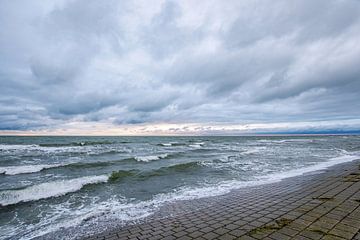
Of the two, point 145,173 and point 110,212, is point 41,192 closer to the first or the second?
point 110,212

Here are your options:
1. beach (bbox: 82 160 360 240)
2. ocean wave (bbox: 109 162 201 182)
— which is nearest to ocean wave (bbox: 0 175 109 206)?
ocean wave (bbox: 109 162 201 182)

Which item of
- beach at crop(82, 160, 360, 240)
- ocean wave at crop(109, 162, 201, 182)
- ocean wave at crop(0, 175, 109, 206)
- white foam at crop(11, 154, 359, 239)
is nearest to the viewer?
beach at crop(82, 160, 360, 240)

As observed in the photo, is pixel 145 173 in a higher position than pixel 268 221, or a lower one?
lower

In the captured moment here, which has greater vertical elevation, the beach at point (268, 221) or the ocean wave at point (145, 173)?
the beach at point (268, 221)

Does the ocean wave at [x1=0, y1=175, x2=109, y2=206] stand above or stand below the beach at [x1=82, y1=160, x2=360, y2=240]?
below

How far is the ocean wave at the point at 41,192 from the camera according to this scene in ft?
28.5

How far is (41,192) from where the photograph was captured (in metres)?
9.77

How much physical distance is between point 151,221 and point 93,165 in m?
14.2

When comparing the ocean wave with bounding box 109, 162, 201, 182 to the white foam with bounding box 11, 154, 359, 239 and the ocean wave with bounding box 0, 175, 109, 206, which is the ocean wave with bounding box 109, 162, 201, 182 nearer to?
the ocean wave with bounding box 0, 175, 109, 206

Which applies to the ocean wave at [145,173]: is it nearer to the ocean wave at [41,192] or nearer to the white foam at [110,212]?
the ocean wave at [41,192]

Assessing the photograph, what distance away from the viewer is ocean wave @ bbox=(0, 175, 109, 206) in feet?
28.5

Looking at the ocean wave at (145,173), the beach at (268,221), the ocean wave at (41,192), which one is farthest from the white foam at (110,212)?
the ocean wave at (145,173)

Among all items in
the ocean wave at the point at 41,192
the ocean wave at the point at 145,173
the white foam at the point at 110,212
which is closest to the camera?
the white foam at the point at 110,212

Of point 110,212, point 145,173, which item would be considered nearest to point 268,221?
point 110,212
